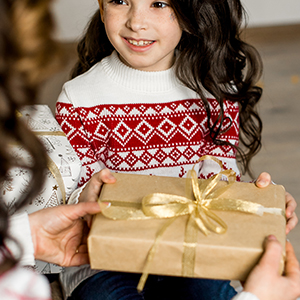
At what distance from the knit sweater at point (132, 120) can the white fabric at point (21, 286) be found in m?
0.48

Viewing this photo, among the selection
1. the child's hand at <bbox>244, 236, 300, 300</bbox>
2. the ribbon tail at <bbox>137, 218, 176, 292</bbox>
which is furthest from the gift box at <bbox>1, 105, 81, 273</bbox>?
the child's hand at <bbox>244, 236, 300, 300</bbox>

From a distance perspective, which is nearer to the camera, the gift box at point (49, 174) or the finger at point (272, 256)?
the finger at point (272, 256)

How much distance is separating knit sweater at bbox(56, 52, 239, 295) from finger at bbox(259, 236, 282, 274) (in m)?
0.49

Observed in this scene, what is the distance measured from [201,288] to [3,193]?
49 centimetres

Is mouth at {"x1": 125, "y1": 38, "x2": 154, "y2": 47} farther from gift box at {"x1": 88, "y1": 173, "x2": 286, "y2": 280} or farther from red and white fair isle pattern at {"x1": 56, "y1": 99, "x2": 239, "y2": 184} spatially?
gift box at {"x1": 88, "y1": 173, "x2": 286, "y2": 280}

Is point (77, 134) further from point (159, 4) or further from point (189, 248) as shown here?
point (189, 248)

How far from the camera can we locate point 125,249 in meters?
0.72

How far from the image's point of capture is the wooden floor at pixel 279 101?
1.78 metres

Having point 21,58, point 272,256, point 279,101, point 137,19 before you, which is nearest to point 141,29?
point 137,19

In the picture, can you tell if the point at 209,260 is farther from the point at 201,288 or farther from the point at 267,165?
the point at 267,165

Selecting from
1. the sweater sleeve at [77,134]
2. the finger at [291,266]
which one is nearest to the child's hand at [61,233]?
the sweater sleeve at [77,134]

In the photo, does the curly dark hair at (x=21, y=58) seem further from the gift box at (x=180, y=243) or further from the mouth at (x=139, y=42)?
the mouth at (x=139, y=42)

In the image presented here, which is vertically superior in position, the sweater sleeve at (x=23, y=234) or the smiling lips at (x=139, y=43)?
the smiling lips at (x=139, y=43)

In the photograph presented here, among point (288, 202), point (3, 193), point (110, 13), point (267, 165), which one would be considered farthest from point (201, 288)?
point (267, 165)
